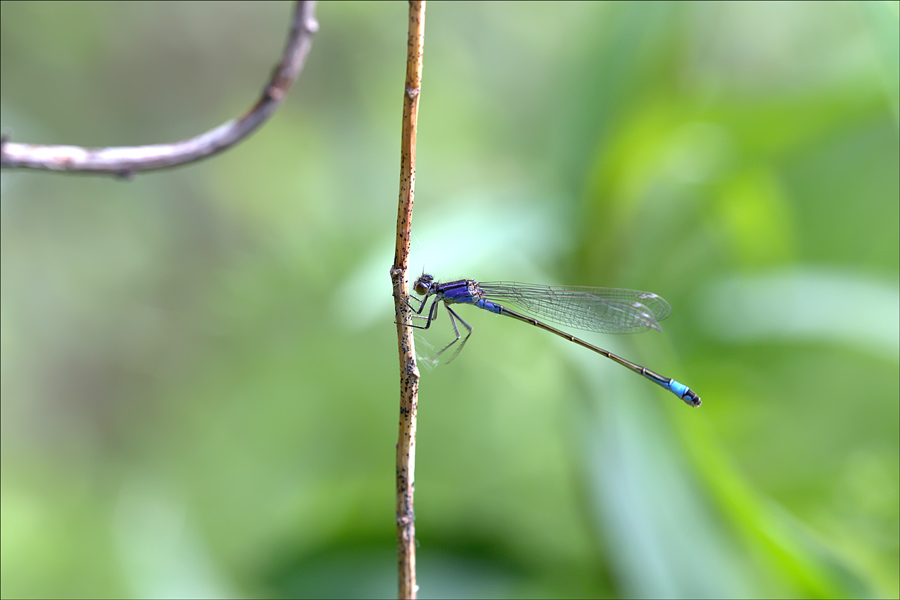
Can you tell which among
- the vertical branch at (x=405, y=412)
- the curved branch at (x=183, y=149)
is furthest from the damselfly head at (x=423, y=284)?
the curved branch at (x=183, y=149)

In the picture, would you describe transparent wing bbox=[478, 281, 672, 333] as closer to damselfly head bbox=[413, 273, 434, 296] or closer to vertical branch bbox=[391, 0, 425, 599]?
damselfly head bbox=[413, 273, 434, 296]

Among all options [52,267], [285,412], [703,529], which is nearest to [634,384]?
[703,529]

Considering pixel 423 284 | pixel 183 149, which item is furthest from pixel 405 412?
pixel 423 284

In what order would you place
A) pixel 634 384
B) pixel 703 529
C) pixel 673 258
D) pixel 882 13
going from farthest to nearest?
pixel 673 258
pixel 634 384
pixel 703 529
pixel 882 13

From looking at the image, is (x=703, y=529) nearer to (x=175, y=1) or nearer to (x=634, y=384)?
(x=634, y=384)

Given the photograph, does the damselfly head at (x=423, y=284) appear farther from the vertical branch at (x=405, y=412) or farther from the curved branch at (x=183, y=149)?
the curved branch at (x=183, y=149)

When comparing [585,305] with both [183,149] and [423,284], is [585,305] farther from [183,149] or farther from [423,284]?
[183,149]

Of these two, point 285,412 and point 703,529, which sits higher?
point 285,412
